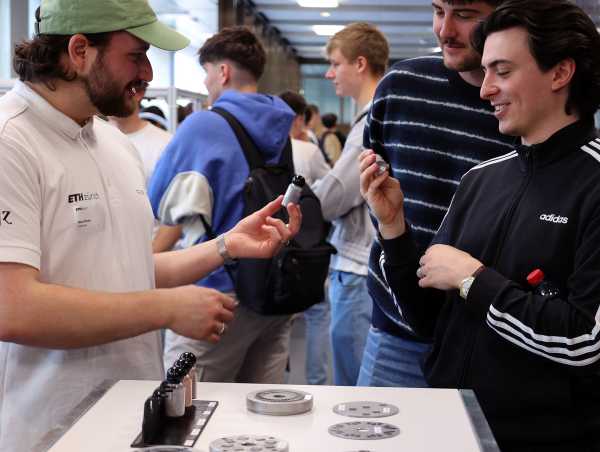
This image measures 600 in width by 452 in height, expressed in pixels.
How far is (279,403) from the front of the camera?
1.43 m

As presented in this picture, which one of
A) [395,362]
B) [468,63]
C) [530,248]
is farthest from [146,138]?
[530,248]

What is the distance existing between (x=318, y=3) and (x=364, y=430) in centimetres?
1159

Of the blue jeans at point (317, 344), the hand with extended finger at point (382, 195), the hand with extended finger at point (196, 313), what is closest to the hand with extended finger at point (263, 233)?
the hand with extended finger at point (382, 195)

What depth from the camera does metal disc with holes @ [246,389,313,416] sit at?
4.67 feet

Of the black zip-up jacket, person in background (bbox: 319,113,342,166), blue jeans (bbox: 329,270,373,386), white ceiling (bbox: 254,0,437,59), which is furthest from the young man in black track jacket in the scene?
white ceiling (bbox: 254,0,437,59)

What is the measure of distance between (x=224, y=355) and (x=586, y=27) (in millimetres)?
1801

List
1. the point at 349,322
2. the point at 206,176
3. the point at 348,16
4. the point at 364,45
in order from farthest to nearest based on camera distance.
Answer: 1. the point at 348,16
2. the point at 364,45
3. the point at 349,322
4. the point at 206,176

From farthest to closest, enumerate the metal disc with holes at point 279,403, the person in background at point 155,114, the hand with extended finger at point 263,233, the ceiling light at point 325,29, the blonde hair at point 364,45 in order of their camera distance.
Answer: the ceiling light at point 325,29 < the person in background at point 155,114 < the blonde hair at point 364,45 < the hand with extended finger at point 263,233 < the metal disc with holes at point 279,403

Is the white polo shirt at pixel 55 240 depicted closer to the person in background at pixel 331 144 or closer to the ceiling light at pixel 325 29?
the person in background at pixel 331 144

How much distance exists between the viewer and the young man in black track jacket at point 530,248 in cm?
163

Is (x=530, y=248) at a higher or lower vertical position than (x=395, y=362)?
higher

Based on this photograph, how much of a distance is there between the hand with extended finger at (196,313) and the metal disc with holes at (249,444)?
1.58 feet

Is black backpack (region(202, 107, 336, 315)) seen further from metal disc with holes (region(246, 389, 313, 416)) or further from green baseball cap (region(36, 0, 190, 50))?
metal disc with holes (region(246, 389, 313, 416))

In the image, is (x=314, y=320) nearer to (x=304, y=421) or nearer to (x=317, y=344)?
(x=317, y=344)
